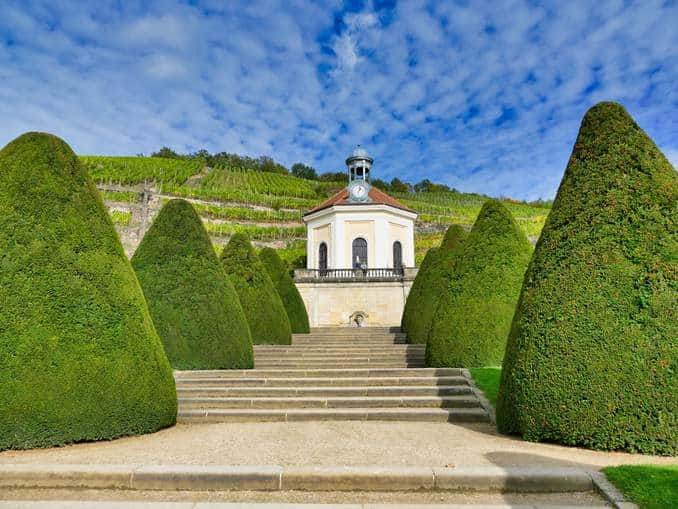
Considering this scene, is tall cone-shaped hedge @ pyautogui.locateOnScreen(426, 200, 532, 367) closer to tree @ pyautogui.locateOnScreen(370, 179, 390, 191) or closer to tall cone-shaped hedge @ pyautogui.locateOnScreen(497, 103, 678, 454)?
tall cone-shaped hedge @ pyautogui.locateOnScreen(497, 103, 678, 454)

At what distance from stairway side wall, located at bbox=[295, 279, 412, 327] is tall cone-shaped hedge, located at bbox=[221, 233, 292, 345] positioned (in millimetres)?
12657

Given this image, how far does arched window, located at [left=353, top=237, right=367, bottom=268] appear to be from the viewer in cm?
3259

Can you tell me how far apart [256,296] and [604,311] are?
11.2m

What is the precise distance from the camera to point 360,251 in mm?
32844

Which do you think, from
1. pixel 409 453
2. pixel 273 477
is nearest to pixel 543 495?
pixel 409 453

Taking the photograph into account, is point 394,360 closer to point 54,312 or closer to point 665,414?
point 665,414

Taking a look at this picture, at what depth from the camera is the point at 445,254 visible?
16188 mm

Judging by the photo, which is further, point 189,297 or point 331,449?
point 189,297

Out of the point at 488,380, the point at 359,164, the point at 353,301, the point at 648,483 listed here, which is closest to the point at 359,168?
Result: the point at 359,164

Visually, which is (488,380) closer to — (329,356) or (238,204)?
(329,356)

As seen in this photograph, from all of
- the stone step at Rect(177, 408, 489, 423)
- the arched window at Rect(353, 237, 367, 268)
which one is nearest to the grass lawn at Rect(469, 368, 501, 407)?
the stone step at Rect(177, 408, 489, 423)

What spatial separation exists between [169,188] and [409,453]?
171ft

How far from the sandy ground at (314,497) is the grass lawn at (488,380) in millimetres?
3670

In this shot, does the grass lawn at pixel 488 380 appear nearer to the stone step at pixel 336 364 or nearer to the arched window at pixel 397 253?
the stone step at pixel 336 364
